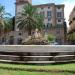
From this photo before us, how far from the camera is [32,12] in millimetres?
58781

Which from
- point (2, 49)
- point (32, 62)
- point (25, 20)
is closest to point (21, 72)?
point (32, 62)

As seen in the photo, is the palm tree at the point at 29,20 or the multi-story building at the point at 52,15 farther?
the multi-story building at the point at 52,15

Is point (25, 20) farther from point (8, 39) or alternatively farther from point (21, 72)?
point (21, 72)

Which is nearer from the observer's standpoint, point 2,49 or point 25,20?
point 2,49

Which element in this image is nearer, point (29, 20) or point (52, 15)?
point (29, 20)

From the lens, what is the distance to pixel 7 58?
1219 centimetres

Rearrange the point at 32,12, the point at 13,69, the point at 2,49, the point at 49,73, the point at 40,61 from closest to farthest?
the point at 49,73, the point at 13,69, the point at 40,61, the point at 2,49, the point at 32,12

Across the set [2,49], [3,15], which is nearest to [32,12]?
[3,15]

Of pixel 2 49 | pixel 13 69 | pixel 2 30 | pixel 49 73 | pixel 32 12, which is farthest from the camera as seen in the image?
pixel 2 30

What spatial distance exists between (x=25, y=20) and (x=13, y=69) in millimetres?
49752

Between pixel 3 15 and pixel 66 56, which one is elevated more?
pixel 3 15

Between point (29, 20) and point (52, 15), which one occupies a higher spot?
point (52, 15)

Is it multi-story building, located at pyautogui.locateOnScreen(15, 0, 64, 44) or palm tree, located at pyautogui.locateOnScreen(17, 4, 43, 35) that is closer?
palm tree, located at pyautogui.locateOnScreen(17, 4, 43, 35)

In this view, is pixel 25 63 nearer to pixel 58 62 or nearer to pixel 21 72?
pixel 58 62
